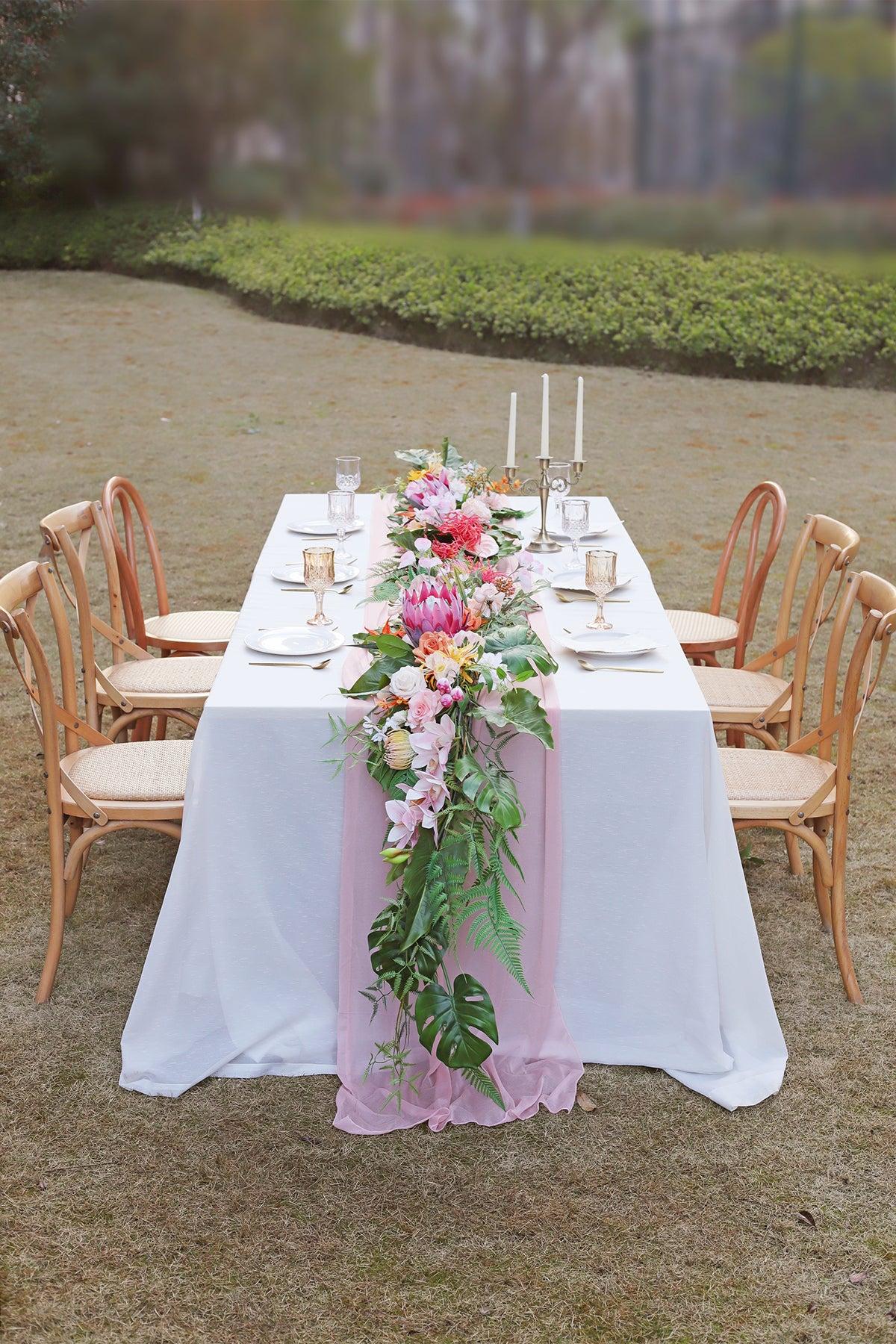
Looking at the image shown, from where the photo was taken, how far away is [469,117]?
1.89 m

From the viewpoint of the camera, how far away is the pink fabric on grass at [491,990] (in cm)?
239

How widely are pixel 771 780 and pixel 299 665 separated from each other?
3.51ft

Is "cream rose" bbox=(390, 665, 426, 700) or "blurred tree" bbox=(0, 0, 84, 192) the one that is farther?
"blurred tree" bbox=(0, 0, 84, 192)

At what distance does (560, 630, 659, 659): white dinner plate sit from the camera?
105 inches

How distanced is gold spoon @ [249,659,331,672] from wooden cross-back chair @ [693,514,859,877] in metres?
1.09

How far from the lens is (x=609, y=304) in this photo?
36.2 feet

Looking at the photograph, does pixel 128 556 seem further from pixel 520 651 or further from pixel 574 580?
pixel 520 651

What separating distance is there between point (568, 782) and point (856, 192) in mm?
1169

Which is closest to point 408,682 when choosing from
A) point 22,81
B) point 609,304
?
point 609,304

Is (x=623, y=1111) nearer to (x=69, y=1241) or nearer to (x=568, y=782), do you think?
(x=568, y=782)

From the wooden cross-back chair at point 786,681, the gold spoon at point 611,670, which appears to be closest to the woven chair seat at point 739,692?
the wooden cross-back chair at point 786,681

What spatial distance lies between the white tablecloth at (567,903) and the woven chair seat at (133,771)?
351mm

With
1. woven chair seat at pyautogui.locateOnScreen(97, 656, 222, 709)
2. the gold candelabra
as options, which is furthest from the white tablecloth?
the gold candelabra

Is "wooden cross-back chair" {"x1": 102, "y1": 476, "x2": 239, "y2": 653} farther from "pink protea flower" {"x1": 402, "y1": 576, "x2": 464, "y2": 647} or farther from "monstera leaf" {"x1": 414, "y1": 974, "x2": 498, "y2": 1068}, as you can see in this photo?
"monstera leaf" {"x1": 414, "y1": 974, "x2": 498, "y2": 1068}
